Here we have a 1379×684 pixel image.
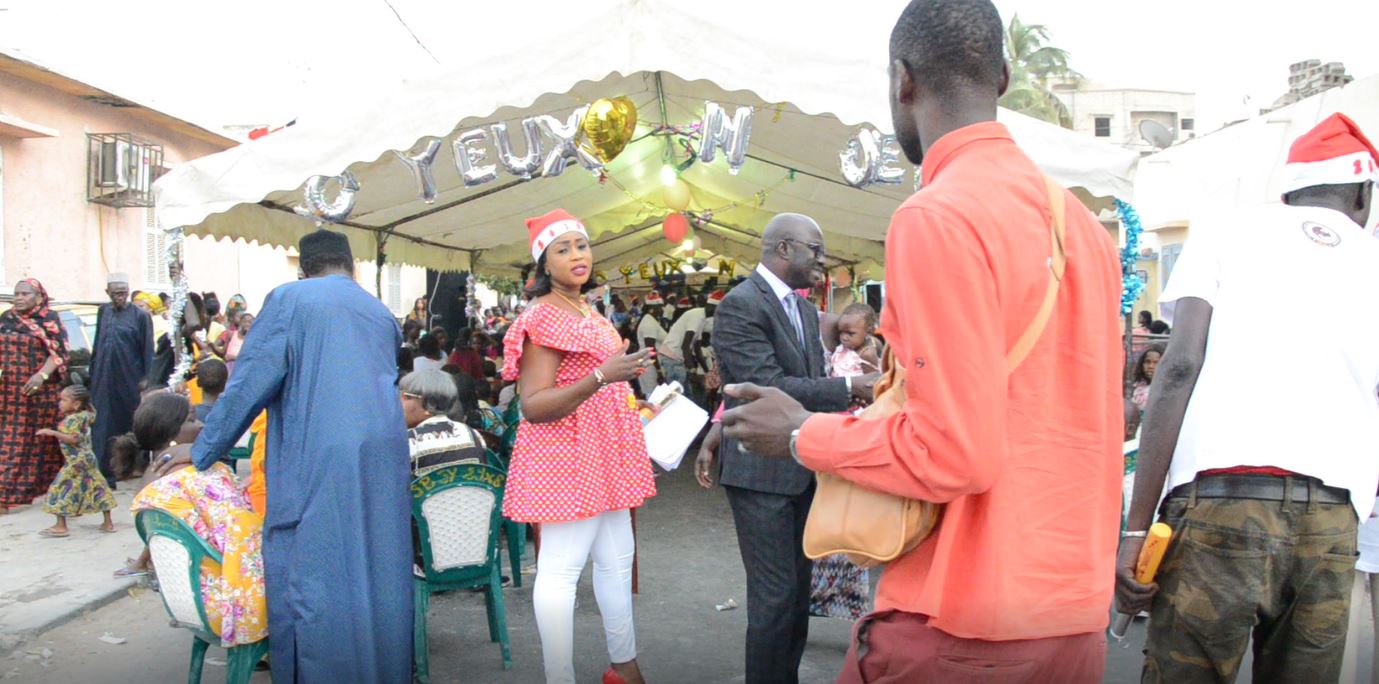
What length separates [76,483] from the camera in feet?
23.1

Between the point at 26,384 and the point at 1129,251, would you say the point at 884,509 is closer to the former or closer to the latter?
the point at 1129,251

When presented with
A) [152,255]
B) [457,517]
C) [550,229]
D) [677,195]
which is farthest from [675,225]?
[152,255]

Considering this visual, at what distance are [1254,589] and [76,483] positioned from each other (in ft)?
24.6

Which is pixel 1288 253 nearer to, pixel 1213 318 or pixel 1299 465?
pixel 1213 318

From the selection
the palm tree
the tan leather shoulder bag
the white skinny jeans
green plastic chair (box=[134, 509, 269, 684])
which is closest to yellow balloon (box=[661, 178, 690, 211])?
the white skinny jeans

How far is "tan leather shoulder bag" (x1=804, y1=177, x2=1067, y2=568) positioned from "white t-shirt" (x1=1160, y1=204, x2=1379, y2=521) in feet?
3.40

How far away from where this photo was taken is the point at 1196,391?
2416mm

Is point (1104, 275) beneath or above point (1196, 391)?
above

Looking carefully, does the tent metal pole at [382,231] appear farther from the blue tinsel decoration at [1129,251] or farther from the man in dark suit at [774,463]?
the blue tinsel decoration at [1129,251]

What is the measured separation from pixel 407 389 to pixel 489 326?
54.2 feet

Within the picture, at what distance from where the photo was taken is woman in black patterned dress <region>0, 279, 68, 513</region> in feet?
25.9

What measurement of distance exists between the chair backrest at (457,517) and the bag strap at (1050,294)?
308 centimetres

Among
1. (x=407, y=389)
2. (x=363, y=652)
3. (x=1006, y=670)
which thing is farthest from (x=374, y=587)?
(x=1006, y=670)

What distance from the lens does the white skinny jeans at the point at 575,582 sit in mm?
3547
